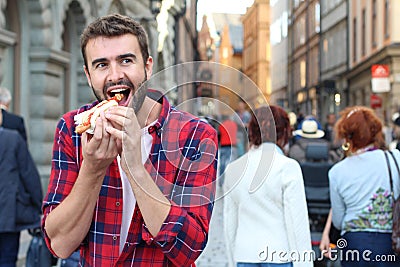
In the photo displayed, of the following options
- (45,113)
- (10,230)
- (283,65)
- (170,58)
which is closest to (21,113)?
(45,113)

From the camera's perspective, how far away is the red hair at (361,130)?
16.3 ft

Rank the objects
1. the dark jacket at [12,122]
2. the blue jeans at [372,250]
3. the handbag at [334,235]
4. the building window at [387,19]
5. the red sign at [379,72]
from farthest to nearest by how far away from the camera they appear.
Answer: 1. the building window at [387,19]
2. the red sign at [379,72]
3. the dark jacket at [12,122]
4. the handbag at [334,235]
5. the blue jeans at [372,250]

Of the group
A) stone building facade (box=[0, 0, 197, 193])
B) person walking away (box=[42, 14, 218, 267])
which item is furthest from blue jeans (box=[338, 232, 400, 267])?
stone building facade (box=[0, 0, 197, 193])

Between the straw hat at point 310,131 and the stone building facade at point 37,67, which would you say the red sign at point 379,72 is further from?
the straw hat at point 310,131

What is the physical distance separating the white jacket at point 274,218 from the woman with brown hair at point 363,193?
54cm

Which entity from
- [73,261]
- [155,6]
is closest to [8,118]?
[73,261]

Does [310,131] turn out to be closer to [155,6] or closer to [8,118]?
[8,118]

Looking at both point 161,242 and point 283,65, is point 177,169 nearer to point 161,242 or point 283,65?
point 161,242

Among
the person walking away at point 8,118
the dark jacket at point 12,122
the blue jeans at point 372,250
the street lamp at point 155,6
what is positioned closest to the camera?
the blue jeans at point 372,250

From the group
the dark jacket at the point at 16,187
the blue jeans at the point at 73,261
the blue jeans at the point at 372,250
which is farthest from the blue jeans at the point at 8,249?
the blue jeans at the point at 372,250

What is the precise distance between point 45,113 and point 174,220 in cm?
978

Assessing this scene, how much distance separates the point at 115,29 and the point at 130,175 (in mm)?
433

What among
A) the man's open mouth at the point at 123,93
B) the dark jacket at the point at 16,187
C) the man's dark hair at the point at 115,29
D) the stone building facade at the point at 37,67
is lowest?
the dark jacket at the point at 16,187

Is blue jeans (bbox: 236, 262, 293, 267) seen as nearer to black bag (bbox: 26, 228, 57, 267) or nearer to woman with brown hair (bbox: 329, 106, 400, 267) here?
woman with brown hair (bbox: 329, 106, 400, 267)
